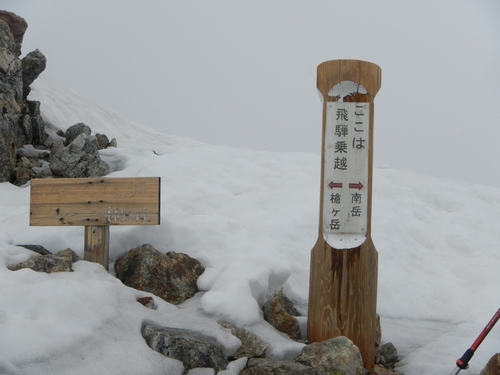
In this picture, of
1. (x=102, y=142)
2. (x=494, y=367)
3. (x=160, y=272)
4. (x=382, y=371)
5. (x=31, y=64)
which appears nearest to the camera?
(x=494, y=367)

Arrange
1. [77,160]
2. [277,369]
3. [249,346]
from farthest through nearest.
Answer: [77,160] → [249,346] → [277,369]

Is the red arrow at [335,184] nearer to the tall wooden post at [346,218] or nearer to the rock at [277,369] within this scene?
the tall wooden post at [346,218]

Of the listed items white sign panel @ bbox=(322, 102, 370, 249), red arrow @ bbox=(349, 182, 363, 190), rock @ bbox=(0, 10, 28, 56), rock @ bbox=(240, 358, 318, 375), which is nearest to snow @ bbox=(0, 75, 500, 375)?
rock @ bbox=(240, 358, 318, 375)

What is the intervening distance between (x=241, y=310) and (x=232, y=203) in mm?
4216

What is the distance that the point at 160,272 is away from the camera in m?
5.70

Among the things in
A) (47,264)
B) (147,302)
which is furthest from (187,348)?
(47,264)

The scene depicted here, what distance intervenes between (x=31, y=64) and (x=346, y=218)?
10.2m

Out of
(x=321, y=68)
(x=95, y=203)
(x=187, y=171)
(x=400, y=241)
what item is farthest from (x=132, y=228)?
(x=400, y=241)

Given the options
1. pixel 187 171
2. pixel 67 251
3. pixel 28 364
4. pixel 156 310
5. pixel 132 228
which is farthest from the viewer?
pixel 187 171

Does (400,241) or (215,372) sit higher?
(400,241)

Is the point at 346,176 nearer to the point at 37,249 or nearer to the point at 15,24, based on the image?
the point at 37,249

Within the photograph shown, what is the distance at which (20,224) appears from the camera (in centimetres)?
698

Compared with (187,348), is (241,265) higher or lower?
higher

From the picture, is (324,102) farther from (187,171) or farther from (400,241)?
(187,171)
